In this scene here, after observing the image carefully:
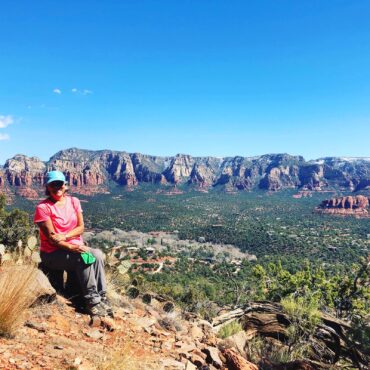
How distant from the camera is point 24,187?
466ft

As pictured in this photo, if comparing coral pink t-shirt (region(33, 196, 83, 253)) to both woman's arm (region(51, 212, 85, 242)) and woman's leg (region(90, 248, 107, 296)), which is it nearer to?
woman's arm (region(51, 212, 85, 242))

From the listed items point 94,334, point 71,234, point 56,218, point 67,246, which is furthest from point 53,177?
point 94,334

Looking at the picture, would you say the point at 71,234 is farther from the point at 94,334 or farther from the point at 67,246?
the point at 94,334

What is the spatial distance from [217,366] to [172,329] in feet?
4.04

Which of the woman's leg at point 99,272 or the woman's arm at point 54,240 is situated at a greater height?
the woman's arm at point 54,240

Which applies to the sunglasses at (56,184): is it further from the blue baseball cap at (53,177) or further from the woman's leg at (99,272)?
the woman's leg at (99,272)

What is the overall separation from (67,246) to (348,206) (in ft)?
444

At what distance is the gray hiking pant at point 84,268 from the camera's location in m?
4.18

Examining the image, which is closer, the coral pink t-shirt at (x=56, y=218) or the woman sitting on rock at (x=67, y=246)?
the woman sitting on rock at (x=67, y=246)

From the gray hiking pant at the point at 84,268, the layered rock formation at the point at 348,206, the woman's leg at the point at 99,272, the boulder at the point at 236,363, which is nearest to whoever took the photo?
the boulder at the point at 236,363

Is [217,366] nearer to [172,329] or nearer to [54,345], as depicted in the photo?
[172,329]

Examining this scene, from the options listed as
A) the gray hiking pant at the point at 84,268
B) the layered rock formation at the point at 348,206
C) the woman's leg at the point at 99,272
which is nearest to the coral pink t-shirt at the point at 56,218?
the gray hiking pant at the point at 84,268

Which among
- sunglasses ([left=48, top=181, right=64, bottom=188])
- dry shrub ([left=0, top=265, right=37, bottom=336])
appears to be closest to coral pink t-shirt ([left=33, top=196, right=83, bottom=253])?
sunglasses ([left=48, top=181, right=64, bottom=188])

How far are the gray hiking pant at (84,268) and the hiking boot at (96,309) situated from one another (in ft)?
0.17
